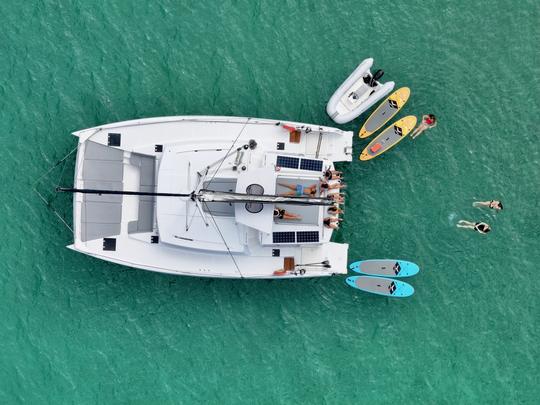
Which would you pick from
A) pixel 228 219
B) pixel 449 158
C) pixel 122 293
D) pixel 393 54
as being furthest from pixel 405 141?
pixel 122 293

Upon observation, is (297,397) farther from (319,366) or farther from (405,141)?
(405,141)

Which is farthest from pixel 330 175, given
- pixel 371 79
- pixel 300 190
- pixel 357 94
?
pixel 371 79

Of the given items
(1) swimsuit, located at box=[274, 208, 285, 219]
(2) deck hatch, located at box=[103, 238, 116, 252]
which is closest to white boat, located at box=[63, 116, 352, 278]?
(2) deck hatch, located at box=[103, 238, 116, 252]

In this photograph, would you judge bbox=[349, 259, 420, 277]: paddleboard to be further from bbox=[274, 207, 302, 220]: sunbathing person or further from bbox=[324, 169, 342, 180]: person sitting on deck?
bbox=[324, 169, 342, 180]: person sitting on deck

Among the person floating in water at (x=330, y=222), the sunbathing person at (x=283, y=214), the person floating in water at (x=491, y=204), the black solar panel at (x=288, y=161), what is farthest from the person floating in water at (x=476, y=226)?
the black solar panel at (x=288, y=161)

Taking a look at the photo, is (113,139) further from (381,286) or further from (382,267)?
(381,286)
